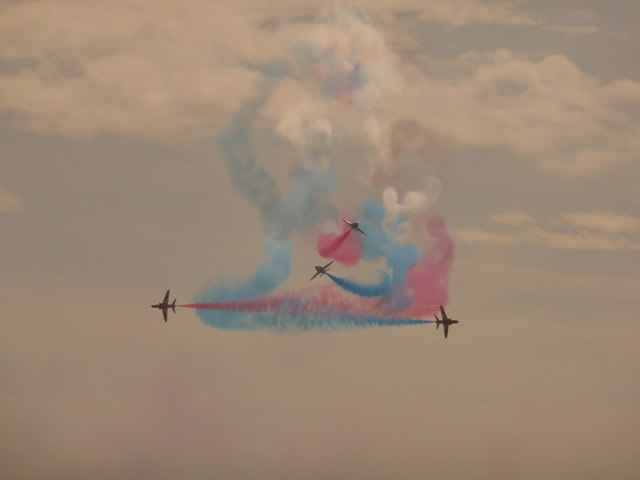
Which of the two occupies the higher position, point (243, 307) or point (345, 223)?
point (345, 223)

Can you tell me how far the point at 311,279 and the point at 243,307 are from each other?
9.76 meters

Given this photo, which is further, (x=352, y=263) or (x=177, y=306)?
(x=177, y=306)

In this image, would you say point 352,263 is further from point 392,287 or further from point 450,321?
point 450,321

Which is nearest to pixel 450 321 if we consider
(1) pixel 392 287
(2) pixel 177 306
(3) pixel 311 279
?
(1) pixel 392 287

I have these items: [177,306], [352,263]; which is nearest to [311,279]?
[352,263]

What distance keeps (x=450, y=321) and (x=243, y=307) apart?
2833cm

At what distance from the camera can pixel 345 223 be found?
129 meters

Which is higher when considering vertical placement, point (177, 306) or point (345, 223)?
point (345, 223)

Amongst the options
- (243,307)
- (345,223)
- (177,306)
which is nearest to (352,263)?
(345,223)

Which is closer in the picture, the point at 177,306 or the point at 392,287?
the point at 392,287

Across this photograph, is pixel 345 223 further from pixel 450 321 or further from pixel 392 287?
pixel 450 321

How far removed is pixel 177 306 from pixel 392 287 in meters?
30.7

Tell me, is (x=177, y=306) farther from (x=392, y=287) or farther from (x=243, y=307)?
(x=392, y=287)

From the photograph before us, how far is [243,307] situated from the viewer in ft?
434
